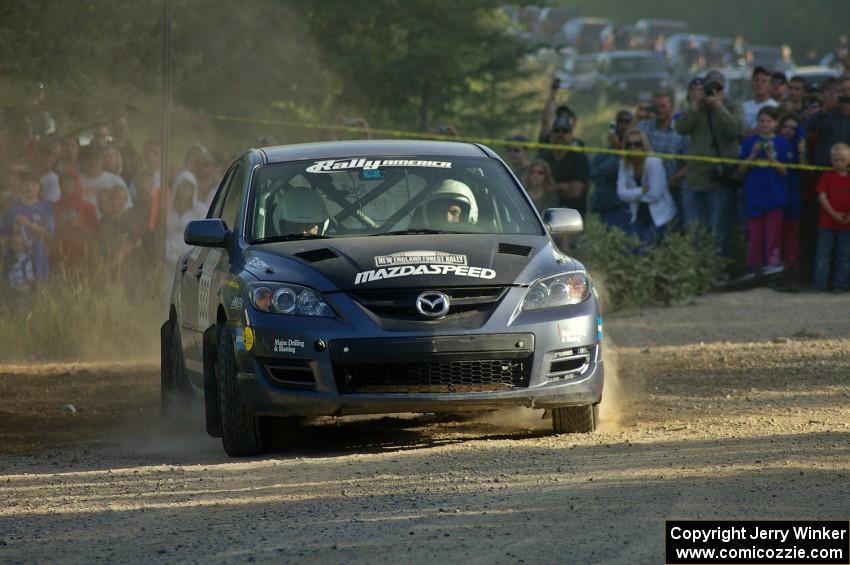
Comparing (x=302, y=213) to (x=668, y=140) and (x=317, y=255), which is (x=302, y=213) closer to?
(x=317, y=255)

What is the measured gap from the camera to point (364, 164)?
31.7 ft

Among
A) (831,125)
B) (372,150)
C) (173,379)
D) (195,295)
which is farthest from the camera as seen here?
(831,125)

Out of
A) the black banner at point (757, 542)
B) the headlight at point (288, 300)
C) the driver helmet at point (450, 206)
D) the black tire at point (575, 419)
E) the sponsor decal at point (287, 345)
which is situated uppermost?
the driver helmet at point (450, 206)

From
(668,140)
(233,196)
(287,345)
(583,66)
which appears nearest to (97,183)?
(668,140)

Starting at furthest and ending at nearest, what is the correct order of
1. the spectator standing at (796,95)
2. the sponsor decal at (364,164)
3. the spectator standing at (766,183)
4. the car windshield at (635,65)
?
the car windshield at (635,65) < the spectator standing at (796,95) < the spectator standing at (766,183) < the sponsor decal at (364,164)

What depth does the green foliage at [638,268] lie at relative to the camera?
17188 millimetres

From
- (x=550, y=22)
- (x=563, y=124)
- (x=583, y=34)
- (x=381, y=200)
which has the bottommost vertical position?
(x=563, y=124)

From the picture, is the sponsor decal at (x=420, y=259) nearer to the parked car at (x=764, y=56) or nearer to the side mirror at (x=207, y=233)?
the side mirror at (x=207, y=233)

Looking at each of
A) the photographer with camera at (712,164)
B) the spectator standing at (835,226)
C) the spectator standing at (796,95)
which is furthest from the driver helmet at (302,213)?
the spectator standing at (796,95)

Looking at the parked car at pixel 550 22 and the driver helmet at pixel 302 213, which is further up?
the parked car at pixel 550 22

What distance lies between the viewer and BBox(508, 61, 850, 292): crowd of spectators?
17.4 metres

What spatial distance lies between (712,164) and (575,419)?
943 centimetres

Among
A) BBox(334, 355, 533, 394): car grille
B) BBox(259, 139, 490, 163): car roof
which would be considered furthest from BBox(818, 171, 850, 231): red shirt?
BBox(334, 355, 533, 394): car grille

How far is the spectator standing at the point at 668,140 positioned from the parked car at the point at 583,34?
42.7 metres
